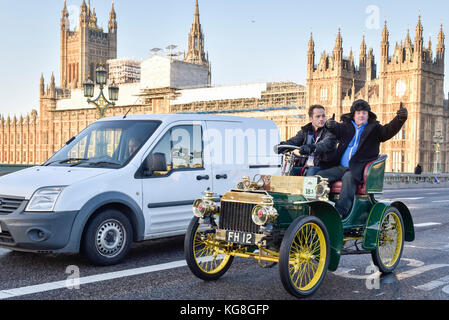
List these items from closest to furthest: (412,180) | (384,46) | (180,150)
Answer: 1. (180,150)
2. (412,180)
3. (384,46)

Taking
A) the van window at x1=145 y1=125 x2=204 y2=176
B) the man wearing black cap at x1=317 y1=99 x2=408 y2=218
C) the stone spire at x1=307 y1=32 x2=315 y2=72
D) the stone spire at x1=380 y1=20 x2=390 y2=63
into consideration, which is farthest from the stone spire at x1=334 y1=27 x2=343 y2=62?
the man wearing black cap at x1=317 y1=99 x2=408 y2=218

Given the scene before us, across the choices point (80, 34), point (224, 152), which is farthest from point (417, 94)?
point (80, 34)

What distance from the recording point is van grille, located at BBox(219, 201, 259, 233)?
493 cm

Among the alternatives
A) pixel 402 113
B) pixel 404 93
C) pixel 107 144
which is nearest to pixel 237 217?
pixel 402 113

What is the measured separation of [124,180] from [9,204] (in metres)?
1.26

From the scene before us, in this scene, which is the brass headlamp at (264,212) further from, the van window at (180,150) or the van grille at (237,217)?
the van window at (180,150)

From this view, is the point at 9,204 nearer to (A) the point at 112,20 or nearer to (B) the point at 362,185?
(B) the point at 362,185

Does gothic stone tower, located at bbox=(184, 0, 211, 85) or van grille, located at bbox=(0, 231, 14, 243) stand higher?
gothic stone tower, located at bbox=(184, 0, 211, 85)

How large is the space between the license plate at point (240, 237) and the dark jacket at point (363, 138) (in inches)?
60.0

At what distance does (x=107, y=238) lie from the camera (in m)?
6.20

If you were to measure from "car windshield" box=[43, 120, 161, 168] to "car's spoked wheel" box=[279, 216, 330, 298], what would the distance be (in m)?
2.63

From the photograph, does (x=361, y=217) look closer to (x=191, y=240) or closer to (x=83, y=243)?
(x=191, y=240)

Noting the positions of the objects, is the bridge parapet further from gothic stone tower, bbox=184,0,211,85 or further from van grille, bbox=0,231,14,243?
gothic stone tower, bbox=184,0,211,85

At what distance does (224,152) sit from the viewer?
777cm
